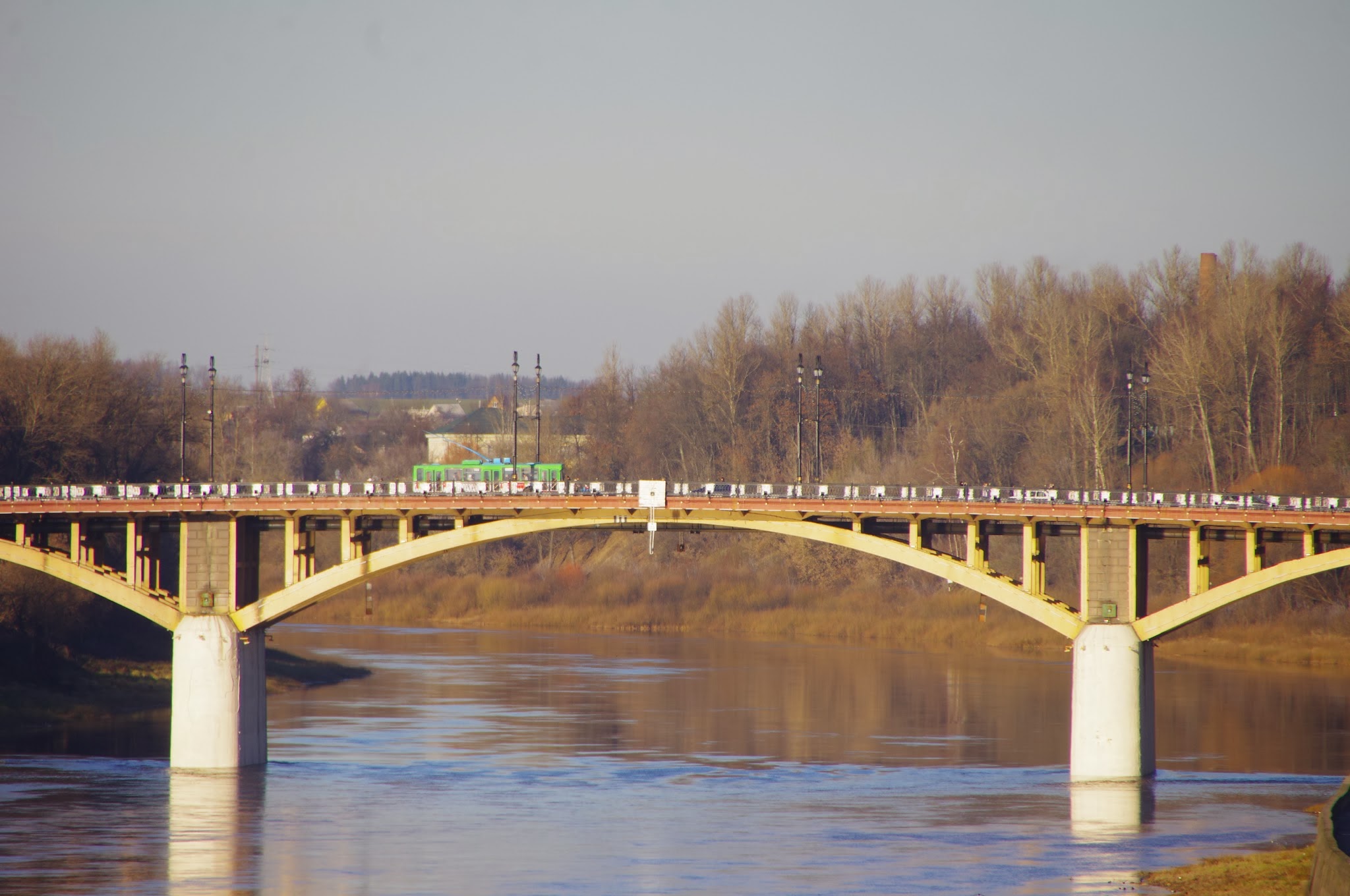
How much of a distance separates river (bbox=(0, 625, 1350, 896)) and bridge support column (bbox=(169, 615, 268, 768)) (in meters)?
1.01

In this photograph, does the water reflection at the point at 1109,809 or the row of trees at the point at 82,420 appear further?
the row of trees at the point at 82,420

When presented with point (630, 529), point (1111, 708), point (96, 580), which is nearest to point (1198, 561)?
point (1111, 708)

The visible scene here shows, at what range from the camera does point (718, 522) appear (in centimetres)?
5275

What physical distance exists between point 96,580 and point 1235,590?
35.4 meters

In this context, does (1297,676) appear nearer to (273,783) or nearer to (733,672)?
(733,672)

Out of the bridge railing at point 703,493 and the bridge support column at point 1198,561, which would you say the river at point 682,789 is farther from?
the bridge railing at point 703,493

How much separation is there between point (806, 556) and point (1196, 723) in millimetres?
39567

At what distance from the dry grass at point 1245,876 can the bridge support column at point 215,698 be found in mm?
28633

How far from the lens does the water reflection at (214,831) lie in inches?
1471

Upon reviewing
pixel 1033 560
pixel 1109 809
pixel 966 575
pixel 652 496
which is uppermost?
pixel 652 496

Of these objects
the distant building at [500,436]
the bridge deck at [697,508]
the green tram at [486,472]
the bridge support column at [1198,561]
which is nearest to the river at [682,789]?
the bridge support column at [1198,561]

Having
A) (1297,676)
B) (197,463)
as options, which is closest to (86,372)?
(197,463)

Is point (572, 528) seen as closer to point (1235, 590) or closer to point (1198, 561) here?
point (1198, 561)

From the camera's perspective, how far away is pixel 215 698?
52.7 meters
